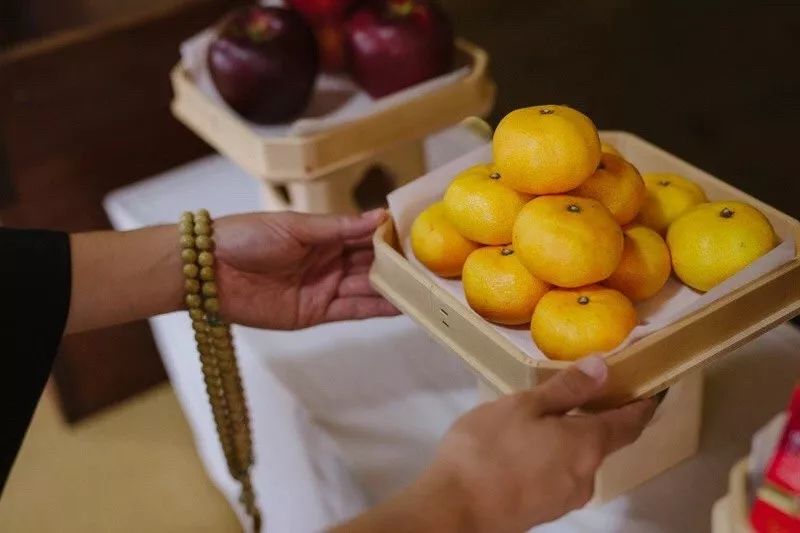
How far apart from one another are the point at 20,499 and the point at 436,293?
3.82 feet

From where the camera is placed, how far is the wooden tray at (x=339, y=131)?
3.25 feet

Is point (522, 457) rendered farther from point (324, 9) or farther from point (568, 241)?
point (324, 9)

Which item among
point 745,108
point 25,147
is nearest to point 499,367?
point 745,108

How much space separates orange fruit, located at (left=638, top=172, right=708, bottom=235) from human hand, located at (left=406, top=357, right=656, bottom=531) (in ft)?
0.63

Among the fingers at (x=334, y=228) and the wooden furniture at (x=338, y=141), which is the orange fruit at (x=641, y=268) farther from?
the wooden furniture at (x=338, y=141)

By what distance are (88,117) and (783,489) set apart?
4.10 ft

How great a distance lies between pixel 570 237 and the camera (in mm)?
649

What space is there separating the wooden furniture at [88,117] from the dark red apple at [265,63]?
46 centimetres

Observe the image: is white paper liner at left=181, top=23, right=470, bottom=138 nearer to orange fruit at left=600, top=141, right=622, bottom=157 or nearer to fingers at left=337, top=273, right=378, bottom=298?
fingers at left=337, top=273, right=378, bottom=298

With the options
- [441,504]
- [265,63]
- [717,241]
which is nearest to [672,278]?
[717,241]

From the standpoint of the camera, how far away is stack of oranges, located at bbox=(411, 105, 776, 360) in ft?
2.16

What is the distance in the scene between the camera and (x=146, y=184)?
4.35 ft

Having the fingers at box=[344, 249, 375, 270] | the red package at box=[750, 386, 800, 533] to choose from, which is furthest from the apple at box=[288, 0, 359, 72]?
the red package at box=[750, 386, 800, 533]

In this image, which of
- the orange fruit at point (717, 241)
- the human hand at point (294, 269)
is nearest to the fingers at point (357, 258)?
the human hand at point (294, 269)
